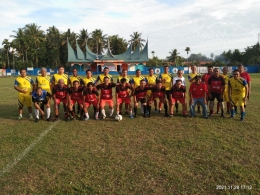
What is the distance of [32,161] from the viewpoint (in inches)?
165

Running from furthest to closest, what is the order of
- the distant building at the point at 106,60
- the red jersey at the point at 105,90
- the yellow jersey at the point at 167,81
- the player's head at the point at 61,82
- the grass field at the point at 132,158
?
the distant building at the point at 106,60, the yellow jersey at the point at 167,81, the red jersey at the point at 105,90, the player's head at the point at 61,82, the grass field at the point at 132,158

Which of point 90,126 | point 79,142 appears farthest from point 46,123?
point 79,142

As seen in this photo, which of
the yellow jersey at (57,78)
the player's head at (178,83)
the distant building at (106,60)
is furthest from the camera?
the distant building at (106,60)

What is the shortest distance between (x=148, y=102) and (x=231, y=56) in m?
59.2

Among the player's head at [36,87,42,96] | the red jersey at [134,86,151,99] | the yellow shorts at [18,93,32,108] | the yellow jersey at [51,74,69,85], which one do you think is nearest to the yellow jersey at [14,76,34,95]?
the yellow shorts at [18,93,32,108]

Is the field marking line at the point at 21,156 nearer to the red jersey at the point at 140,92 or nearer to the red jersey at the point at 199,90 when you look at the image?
the red jersey at the point at 140,92

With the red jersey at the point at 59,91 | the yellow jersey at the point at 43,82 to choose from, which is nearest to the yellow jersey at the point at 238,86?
the red jersey at the point at 59,91

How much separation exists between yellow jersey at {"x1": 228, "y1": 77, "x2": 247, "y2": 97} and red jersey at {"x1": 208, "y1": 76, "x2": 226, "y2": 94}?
25 centimetres

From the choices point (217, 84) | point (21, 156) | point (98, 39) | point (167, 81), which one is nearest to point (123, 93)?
point (167, 81)

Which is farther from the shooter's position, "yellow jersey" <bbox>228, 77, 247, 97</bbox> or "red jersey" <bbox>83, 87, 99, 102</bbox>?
"red jersey" <bbox>83, 87, 99, 102</bbox>

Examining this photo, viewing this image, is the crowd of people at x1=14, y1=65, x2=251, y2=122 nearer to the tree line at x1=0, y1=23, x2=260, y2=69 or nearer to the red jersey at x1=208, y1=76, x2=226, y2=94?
the red jersey at x1=208, y1=76, x2=226, y2=94

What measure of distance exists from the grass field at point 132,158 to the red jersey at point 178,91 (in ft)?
3.93

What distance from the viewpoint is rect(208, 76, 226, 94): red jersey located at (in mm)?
7445

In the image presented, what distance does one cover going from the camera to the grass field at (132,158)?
132 inches
